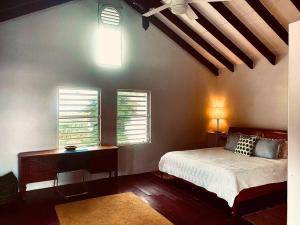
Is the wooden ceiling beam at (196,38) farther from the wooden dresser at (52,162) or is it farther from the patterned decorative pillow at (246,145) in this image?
the wooden dresser at (52,162)

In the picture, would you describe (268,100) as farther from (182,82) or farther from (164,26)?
(164,26)

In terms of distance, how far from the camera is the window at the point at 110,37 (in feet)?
15.9

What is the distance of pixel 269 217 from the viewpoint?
3096 millimetres

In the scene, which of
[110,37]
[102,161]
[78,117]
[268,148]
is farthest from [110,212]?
[110,37]

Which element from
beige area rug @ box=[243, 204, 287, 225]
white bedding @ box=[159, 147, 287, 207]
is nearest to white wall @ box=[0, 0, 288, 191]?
white bedding @ box=[159, 147, 287, 207]

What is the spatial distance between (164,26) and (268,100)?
9.12 feet

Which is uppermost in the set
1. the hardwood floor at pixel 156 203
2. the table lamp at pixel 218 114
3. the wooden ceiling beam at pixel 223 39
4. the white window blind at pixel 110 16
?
the white window blind at pixel 110 16

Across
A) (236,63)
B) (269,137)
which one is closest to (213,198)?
(269,137)

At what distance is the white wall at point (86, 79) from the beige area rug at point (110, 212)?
1330mm

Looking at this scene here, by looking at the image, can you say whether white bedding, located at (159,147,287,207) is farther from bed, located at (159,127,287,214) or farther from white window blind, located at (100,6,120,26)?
white window blind, located at (100,6,120,26)

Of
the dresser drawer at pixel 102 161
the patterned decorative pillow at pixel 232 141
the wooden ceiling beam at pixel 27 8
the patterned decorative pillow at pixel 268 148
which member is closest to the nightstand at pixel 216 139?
the patterned decorative pillow at pixel 232 141

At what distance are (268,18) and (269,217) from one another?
10.1ft

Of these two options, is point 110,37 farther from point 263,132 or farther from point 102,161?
point 263,132

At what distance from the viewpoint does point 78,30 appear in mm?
4613
